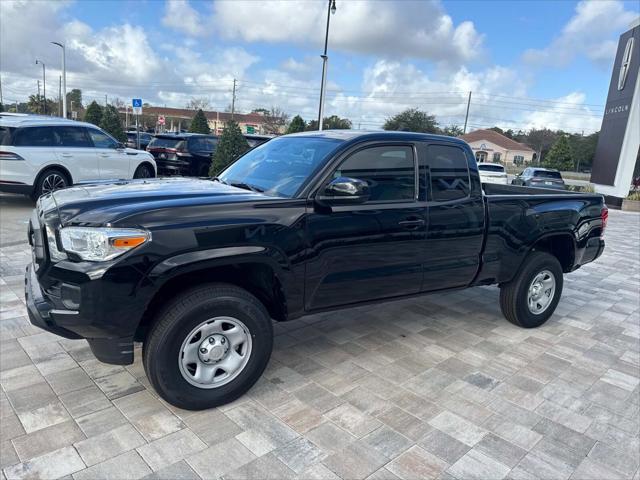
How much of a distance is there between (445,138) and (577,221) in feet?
6.41

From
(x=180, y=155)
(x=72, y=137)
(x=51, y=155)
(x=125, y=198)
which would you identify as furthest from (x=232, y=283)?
(x=180, y=155)

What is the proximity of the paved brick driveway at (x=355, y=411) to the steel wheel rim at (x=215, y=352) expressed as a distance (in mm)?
231

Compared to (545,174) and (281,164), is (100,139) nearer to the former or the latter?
(281,164)

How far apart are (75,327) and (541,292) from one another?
440 centimetres

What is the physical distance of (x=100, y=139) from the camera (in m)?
10.4

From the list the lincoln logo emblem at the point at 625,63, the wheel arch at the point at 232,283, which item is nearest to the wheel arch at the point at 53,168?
the wheel arch at the point at 232,283

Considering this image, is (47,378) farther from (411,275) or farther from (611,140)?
(611,140)

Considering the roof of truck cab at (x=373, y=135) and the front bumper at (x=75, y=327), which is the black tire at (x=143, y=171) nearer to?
the roof of truck cab at (x=373, y=135)

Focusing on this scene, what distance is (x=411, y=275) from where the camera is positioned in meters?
3.85

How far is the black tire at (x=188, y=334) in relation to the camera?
2.78m

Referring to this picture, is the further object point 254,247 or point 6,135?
point 6,135

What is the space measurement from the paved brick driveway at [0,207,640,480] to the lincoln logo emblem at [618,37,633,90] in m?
21.7

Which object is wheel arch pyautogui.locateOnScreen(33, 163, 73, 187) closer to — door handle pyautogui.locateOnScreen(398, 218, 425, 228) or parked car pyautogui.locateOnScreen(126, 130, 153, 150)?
door handle pyautogui.locateOnScreen(398, 218, 425, 228)

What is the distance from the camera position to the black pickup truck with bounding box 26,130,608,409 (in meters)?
2.65
